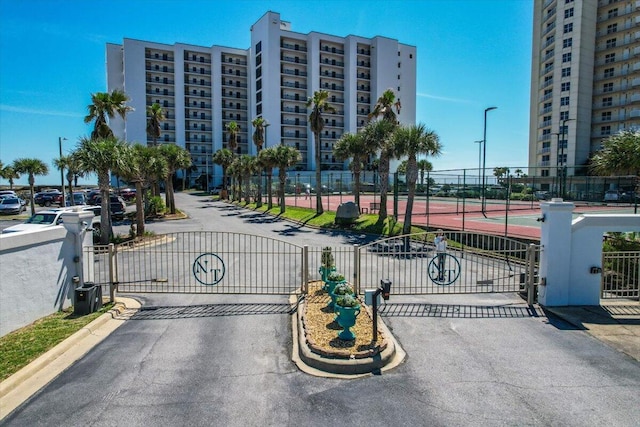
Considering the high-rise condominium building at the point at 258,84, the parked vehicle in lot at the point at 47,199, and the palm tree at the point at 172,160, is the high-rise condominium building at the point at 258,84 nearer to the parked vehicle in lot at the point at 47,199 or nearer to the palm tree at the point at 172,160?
the parked vehicle in lot at the point at 47,199

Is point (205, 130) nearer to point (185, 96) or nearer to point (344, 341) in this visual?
point (185, 96)

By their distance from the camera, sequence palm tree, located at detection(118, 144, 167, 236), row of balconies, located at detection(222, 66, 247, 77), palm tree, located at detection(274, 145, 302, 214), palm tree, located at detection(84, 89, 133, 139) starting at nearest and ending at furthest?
palm tree, located at detection(118, 144, 167, 236)
palm tree, located at detection(84, 89, 133, 139)
palm tree, located at detection(274, 145, 302, 214)
row of balconies, located at detection(222, 66, 247, 77)

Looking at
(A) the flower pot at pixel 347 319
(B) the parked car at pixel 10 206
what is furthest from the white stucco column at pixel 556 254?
(B) the parked car at pixel 10 206

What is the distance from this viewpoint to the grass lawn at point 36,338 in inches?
280

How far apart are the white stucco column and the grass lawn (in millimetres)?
10820

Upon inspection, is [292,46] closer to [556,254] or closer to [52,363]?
[556,254]

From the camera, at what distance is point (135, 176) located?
22156 mm

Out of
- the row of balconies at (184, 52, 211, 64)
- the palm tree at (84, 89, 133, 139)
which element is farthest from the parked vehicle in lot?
the row of balconies at (184, 52, 211, 64)

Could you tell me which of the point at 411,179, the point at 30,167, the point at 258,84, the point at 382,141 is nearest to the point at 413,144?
the point at 411,179

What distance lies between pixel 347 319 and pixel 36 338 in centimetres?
611

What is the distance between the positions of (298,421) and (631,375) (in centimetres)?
550

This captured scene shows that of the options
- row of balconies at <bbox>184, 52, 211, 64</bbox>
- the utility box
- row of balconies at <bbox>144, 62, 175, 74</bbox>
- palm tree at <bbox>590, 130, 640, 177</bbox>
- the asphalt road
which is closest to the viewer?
the asphalt road

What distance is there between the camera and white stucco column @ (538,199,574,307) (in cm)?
1026

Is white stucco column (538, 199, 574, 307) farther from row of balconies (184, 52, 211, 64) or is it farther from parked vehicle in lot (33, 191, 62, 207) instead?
row of balconies (184, 52, 211, 64)
